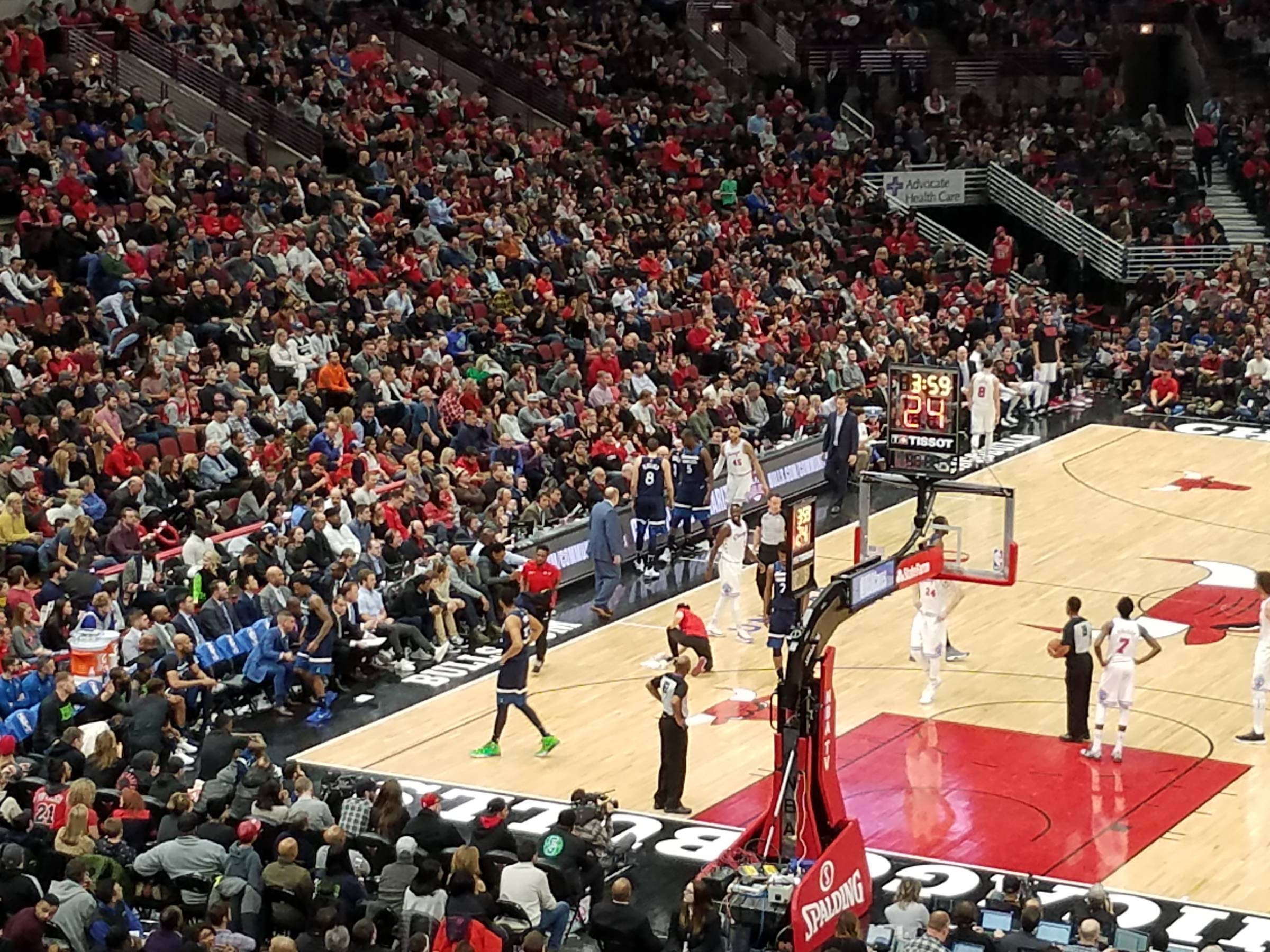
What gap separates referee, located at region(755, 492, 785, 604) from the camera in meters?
23.8

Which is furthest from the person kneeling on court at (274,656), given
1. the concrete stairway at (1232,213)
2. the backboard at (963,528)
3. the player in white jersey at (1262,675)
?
the concrete stairway at (1232,213)

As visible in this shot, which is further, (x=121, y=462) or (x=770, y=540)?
(x=121, y=462)

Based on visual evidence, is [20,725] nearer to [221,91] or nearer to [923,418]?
[923,418]

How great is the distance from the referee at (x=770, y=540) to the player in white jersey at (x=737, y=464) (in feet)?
10.1

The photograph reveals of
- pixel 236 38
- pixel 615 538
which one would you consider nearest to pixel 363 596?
pixel 615 538

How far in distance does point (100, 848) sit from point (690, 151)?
2768 cm

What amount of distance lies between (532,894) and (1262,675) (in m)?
8.36

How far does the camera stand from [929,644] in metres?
21.9

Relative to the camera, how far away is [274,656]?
71.6 ft

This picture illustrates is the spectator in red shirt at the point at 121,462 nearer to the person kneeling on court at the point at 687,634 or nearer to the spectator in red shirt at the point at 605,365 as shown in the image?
the person kneeling on court at the point at 687,634

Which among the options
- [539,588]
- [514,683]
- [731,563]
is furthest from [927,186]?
[514,683]

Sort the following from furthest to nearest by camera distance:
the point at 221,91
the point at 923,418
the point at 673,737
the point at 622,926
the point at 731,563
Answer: the point at 221,91
the point at 731,563
the point at 673,737
the point at 923,418
the point at 622,926

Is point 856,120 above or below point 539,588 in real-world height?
above

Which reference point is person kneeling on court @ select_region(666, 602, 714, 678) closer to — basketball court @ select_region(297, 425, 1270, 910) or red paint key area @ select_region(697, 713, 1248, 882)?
basketball court @ select_region(297, 425, 1270, 910)
